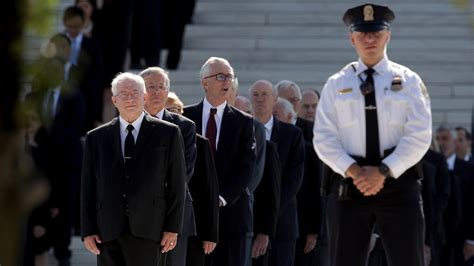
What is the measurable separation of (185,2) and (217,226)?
10.5 m

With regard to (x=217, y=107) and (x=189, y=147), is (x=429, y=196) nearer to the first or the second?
(x=217, y=107)

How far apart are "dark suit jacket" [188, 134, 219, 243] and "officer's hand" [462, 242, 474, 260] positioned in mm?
7474

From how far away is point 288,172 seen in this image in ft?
34.8

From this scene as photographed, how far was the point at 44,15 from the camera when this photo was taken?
181cm

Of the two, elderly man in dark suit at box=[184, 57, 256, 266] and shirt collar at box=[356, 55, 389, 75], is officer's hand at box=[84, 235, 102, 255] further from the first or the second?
shirt collar at box=[356, 55, 389, 75]

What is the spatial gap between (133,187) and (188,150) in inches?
31.6

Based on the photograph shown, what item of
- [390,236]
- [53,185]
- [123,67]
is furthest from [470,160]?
[390,236]

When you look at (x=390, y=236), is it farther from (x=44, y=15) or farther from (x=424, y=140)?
(x=44, y=15)

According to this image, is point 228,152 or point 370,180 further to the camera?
point 228,152

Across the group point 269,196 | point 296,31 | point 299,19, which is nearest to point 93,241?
point 269,196

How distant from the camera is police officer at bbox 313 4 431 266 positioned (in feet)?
20.6

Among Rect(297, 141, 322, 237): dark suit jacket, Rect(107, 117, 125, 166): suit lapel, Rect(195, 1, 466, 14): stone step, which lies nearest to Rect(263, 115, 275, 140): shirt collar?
Rect(297, 141, 322, 237): dark suit jacket

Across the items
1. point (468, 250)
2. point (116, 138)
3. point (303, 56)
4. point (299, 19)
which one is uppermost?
point (299, 19)

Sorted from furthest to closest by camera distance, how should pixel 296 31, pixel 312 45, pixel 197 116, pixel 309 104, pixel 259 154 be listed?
pixel 296 31
pixel 312 45
pixel 309 104
pixel 259 154
pixel 197 116
